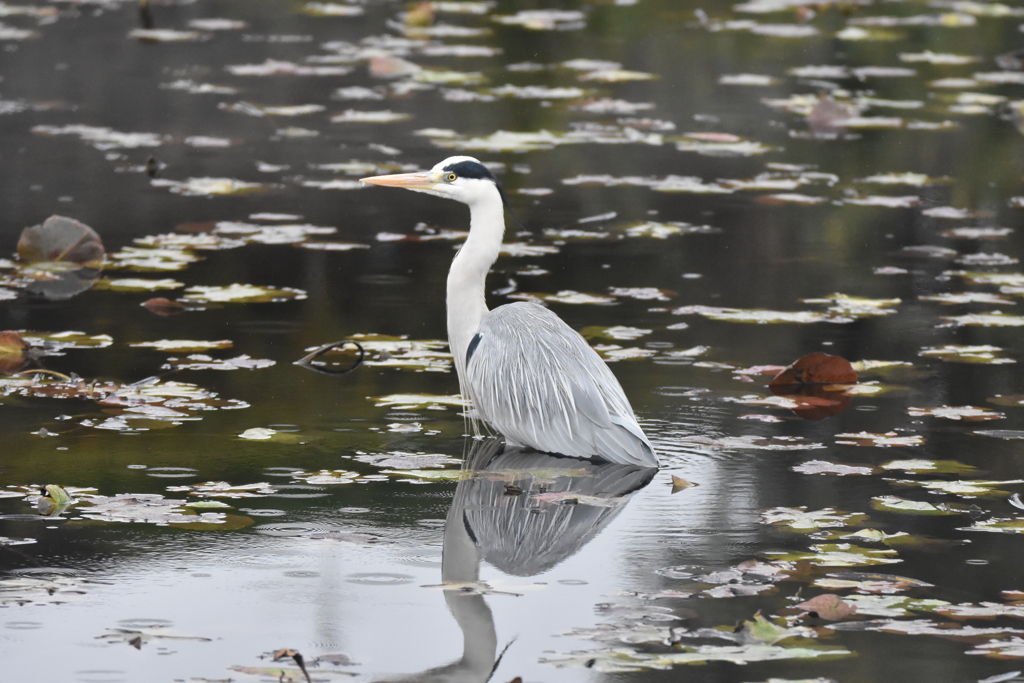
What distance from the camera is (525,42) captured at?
15.8 meters

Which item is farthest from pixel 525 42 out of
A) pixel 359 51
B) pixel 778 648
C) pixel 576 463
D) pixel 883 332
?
pixel 778 648

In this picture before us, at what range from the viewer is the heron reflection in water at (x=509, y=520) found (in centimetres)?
421

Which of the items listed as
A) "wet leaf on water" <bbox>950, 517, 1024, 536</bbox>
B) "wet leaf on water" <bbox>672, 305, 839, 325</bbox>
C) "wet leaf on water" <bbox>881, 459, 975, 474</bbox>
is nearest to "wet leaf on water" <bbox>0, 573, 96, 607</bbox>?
"wet leaf on water" <bbox>950, 517, 1024, 536</bbox>

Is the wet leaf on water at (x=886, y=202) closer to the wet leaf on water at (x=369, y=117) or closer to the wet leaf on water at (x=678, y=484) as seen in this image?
the wet leaf on water at (x=369, y=117)

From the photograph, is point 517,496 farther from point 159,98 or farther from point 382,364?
point 159,98

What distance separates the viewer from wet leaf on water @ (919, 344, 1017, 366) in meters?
6.88

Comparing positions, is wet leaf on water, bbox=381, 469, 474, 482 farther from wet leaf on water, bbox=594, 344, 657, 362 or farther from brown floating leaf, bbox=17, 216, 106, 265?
brown floating leaf, bbox=17, 216, 106, 265

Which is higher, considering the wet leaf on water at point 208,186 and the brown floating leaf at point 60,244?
the wet leaf on water at point 208,186

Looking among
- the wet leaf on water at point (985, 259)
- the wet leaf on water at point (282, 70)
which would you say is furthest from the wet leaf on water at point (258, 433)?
the wet leaf on water at point (282, 70)

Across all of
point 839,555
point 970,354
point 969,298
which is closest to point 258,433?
point 839,555

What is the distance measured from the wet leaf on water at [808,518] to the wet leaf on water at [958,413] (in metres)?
1.19

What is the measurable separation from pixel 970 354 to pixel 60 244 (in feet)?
14.3

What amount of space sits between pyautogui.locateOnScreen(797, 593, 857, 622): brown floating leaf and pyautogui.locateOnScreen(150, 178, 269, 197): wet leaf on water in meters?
6.11

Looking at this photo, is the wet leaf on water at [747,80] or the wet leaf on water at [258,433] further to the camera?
the wet leaf on water at [747,80]
